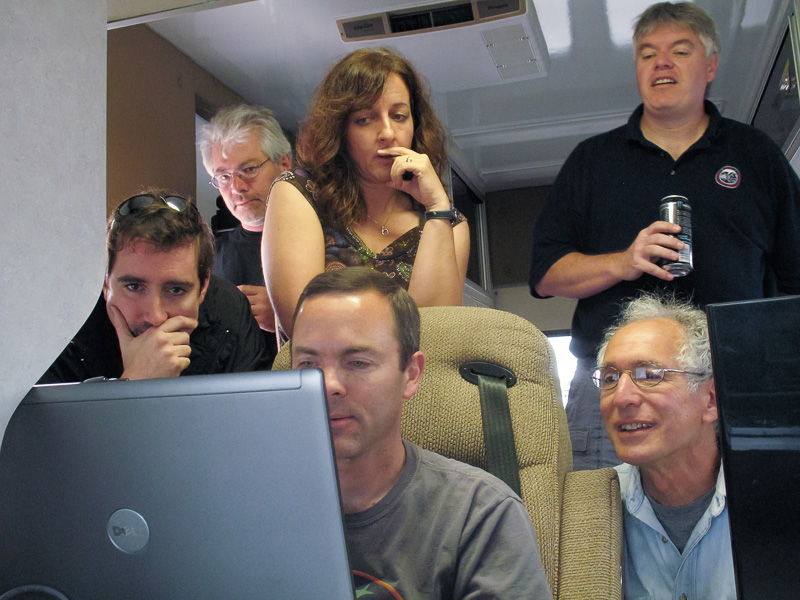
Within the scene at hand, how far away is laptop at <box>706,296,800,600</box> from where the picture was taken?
0.50 meters

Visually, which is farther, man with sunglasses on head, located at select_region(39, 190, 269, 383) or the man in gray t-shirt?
man with sunglasses on head, located at select_region(39, 190, 269, 383)

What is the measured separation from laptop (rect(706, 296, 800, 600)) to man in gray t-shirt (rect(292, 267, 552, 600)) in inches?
17.5

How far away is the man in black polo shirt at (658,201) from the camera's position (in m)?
1.62

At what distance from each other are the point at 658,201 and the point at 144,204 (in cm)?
104

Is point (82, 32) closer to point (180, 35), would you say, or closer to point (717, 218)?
point (717, 218)

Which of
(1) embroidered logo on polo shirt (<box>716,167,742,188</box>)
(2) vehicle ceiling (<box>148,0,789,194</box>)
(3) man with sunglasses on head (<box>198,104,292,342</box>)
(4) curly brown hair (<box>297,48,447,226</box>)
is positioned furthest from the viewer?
(2) vehicle ceiling (<box>148,0,789,194</box>)

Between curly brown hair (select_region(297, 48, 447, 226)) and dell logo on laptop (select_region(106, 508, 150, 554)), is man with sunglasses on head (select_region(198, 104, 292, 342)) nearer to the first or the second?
curly brown hair (select_region(297, 48, 447, 226))

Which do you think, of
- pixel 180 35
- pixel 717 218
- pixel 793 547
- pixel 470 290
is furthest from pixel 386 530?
pixel 470 290

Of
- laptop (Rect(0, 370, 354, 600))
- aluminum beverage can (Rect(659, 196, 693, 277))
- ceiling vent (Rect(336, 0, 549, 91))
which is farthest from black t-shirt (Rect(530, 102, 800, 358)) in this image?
laptop (Rect(0, 370, 354, 600))

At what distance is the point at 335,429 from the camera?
1.04 meters

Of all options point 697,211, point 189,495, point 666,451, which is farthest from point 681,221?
point 189,495

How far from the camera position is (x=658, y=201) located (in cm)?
167

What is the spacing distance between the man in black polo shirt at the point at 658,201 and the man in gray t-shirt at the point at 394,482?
63 cm

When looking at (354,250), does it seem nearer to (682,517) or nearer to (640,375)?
(640,375)
